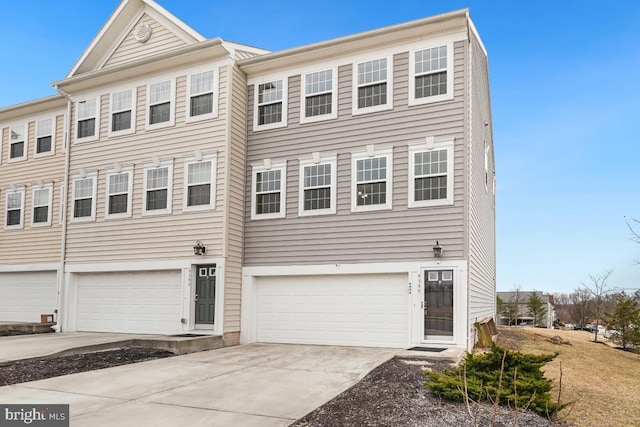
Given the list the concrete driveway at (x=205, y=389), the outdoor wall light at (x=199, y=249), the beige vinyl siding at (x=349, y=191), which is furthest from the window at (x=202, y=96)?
the concrete driveway at (x=205, y=389)

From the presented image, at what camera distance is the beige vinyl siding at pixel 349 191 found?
11.8 meters

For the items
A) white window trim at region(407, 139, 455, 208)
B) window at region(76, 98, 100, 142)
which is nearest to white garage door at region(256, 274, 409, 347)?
white window trim at region(407, 139, 455, 208)

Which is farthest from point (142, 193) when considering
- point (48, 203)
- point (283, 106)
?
point (283, 106)

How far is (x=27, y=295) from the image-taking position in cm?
1736

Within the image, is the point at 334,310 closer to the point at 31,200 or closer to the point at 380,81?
the point at 380,81

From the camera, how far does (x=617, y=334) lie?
1948cm

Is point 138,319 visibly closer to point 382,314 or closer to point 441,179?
point 382,314

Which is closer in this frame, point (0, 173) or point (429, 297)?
point (429, 297)

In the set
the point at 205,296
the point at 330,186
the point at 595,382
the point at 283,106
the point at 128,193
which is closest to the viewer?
the point at 595,382

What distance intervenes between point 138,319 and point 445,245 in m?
8.82

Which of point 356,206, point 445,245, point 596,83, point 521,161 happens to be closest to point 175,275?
point 356,206

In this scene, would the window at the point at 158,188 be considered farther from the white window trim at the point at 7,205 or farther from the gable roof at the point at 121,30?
the white window trim at the point at 7,205

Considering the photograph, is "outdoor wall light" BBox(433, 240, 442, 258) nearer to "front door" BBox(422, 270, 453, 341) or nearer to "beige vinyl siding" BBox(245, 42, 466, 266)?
"beige vinyl siding" BBox(245, 42, 466, 266)

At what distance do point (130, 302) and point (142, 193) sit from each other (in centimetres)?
316
